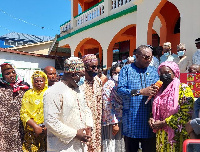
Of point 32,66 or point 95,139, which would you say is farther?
point 32,66

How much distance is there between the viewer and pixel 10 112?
2963mm

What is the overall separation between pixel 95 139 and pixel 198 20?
4142mm

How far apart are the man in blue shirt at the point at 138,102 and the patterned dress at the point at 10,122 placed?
56.0 inches

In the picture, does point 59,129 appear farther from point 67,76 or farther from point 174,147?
point 174,147

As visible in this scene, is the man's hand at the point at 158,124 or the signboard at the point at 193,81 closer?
the man's hand at the point at 158,124

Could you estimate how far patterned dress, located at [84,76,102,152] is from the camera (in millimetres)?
2942

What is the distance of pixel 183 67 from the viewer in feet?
18.1

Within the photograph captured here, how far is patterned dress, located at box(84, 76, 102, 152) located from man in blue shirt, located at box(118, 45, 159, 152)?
0.40m

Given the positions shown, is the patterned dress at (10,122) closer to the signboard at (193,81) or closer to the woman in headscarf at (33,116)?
the woman in headscarf at (33,116)

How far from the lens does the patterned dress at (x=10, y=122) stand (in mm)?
2938

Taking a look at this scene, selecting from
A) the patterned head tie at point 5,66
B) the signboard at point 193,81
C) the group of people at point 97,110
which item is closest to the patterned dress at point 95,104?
the group of people at point 97,110

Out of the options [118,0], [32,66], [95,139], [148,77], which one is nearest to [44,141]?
[95,139]

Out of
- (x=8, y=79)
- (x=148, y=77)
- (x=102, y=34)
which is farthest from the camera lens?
(x=102, y=34)

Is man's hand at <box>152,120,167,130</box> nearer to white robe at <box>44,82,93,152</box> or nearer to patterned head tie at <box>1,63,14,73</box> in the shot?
white robe at <box>44,82,93,152</box>
